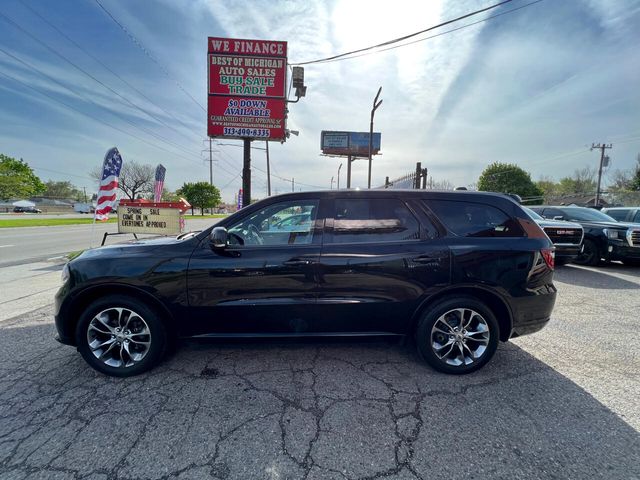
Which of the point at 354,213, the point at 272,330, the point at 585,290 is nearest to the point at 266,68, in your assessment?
the point at 354,213

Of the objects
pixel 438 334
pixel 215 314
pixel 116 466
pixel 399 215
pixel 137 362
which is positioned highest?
pixel 399 215

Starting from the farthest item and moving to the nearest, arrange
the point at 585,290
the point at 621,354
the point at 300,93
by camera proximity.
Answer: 1. the point at 300,93
2. the point at 585,290
3. the point at 621,354

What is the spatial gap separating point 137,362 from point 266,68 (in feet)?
31.4

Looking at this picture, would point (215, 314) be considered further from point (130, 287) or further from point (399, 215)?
point (399, 215)

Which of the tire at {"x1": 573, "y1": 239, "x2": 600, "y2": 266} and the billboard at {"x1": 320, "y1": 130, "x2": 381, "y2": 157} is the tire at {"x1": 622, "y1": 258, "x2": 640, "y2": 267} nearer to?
the tire at {"x1": 573, "y1": 239, "x2": 600, "y2": 266}

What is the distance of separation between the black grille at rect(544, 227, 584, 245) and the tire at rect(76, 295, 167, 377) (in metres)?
8.62

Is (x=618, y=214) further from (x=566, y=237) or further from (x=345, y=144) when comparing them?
(x=345, y=144)

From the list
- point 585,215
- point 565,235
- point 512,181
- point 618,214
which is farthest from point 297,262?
A: point 512,181

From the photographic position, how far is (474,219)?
2.84 meters

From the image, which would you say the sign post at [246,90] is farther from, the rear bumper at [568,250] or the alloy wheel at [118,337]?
the rear bumper at [568,250]

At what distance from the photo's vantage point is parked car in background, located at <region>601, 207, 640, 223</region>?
913 centimetres

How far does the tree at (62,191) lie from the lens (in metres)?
91.2

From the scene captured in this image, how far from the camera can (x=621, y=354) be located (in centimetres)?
314

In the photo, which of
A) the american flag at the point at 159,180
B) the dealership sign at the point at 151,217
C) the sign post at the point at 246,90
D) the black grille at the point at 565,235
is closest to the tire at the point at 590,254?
the black grille at the point at 565,235
